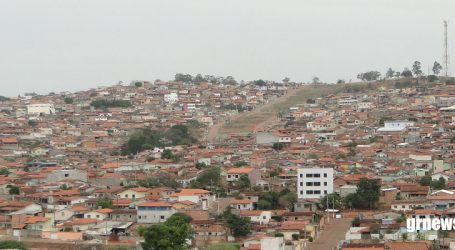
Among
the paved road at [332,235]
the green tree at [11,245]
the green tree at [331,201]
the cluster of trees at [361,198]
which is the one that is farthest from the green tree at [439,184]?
the green tree at [11,245]

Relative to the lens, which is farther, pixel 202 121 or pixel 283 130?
pixel 202 121

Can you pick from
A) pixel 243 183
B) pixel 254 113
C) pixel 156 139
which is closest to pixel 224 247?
pixel 243 183

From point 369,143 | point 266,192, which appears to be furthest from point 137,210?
point 369,143

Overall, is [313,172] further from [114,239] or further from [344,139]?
[344,139]

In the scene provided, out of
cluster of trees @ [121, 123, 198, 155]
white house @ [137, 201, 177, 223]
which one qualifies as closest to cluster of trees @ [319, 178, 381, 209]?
white house @ [137, 201, 177, 223]

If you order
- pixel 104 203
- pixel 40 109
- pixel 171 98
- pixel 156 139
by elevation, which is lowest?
pixel 104 203

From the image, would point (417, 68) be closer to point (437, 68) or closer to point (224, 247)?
point (437, 68)
